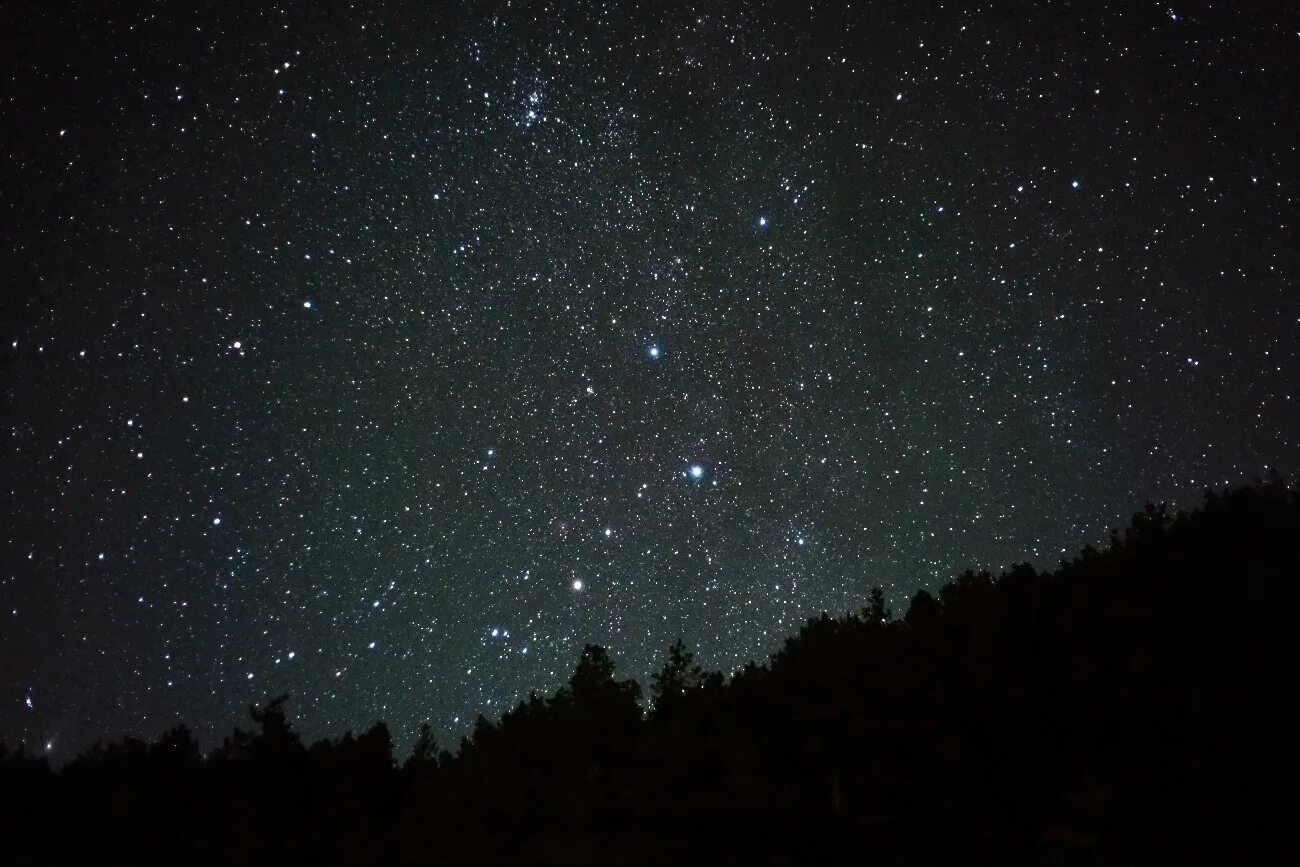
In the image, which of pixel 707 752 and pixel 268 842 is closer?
pixel 707 752

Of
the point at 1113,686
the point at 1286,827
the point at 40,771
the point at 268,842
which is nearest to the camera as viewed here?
the point at 1286,827

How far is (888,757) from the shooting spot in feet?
54.7

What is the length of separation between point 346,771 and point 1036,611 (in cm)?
1419

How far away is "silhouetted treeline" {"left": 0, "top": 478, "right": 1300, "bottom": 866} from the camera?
13.5 metres

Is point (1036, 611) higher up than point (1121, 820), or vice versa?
point (1036, 611)

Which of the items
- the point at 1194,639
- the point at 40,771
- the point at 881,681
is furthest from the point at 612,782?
the point at 40,771

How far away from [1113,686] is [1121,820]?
238 centimetres

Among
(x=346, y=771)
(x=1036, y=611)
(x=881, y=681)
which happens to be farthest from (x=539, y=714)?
(x=1036, y=611)

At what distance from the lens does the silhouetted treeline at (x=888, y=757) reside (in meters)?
13.5

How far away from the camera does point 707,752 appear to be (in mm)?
18234

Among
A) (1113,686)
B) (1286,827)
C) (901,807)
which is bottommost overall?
(1286,827)

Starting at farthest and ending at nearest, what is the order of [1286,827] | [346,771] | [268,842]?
[346,771] → [268,842] → [1286,827]

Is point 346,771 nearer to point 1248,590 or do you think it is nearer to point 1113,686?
point 1113,686

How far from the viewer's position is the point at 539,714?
67.8 feet
